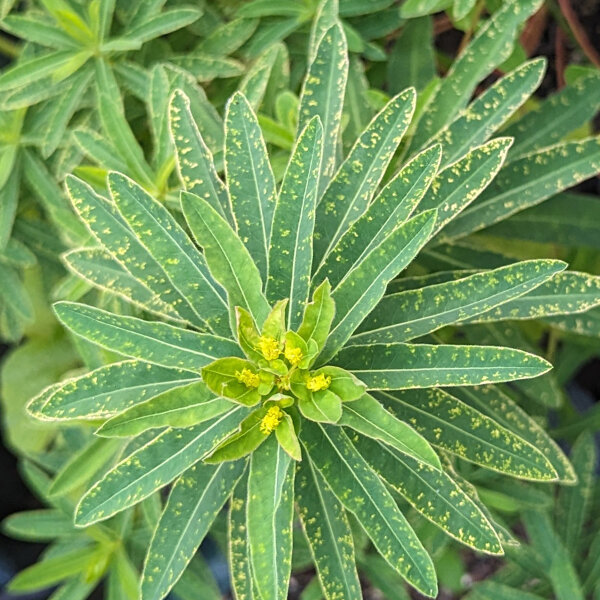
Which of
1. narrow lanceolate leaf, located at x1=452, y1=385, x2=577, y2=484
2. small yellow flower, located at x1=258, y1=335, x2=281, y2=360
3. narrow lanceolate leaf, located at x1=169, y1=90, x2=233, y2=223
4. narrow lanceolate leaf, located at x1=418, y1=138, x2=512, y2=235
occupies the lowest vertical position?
narrow lanceolate leaf, located at x1=452, y1=385, x2=577, y2=484

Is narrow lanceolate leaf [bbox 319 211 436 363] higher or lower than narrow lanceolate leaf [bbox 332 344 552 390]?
higher

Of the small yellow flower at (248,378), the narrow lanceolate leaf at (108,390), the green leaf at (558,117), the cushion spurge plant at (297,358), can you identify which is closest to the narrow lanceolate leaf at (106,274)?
the cushion spurge plant at (297,358)

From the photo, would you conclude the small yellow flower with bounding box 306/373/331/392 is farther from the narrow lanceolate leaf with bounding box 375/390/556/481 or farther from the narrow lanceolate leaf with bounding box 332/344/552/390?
the narrow lanceolate leaf with bounding box 375/390/556/481

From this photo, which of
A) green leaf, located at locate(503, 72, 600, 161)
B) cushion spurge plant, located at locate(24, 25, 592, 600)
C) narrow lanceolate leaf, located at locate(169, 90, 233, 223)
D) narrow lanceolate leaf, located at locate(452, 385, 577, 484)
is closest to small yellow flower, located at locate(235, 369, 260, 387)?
cushion spurge plant, located at locate(24, 25, 592, 600)

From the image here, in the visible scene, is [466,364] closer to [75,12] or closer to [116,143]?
[116,143]

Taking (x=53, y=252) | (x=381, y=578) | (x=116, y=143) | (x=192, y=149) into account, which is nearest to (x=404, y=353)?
(x=192, y=149)

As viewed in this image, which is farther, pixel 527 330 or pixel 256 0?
pixel 527 330

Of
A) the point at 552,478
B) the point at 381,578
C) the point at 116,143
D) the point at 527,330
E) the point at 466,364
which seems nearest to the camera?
the point at 466,364
